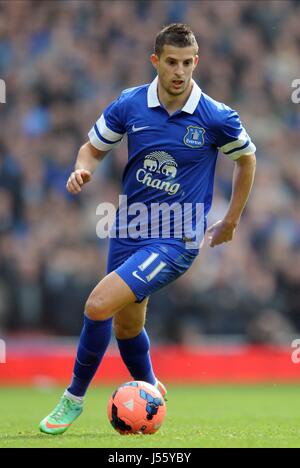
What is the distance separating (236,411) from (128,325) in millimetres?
2895

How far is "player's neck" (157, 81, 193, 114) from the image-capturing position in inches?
266

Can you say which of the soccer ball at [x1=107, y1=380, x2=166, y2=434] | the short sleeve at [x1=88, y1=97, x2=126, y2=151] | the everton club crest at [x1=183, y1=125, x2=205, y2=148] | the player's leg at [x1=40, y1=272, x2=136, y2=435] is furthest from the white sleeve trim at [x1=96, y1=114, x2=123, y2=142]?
the soccer ball at [x1=107, y1=380, x2=166, y2=434]

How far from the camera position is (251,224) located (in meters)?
15.9

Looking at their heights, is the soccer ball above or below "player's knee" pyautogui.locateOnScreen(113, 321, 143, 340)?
below

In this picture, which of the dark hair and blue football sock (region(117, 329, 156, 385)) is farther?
blue football sock (region(117, 329, 156, 385))

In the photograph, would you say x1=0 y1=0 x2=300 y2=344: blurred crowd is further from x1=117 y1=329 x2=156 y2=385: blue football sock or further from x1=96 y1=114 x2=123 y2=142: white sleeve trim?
x1=96 y1=114 x2=123 y2=142: white sleeve trim

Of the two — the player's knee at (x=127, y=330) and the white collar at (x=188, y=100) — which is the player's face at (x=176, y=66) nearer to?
the white collar at (x=188, y=100)

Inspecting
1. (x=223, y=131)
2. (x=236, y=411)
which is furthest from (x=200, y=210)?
(x=236, y=411)

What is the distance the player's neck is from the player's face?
7cm

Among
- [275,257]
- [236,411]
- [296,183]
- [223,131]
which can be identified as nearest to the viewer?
[223,131]

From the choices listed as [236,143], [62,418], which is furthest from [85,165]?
[62,418]

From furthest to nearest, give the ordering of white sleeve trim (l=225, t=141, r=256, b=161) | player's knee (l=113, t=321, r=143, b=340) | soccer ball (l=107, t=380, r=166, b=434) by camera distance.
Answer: player's knee (l=113, t=321, r=143, b=340) → white sleeve trim (l=225, t=141, r=256, b=161) → soccer ball (l=107, t=380, r=166, b=434)

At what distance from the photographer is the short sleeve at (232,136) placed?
6730mm

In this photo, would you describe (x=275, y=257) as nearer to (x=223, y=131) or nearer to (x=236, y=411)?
(x=236, y=411)
